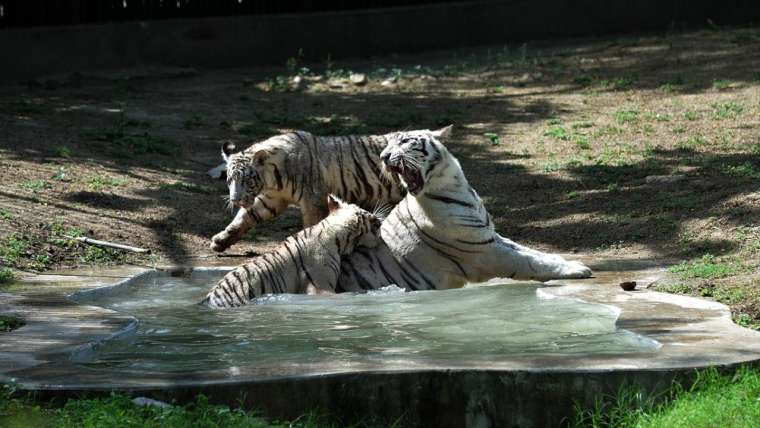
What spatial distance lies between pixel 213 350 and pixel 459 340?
46.6 inches

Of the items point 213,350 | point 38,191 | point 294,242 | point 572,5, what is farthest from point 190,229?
point 572,5

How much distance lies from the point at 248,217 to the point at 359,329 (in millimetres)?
2966

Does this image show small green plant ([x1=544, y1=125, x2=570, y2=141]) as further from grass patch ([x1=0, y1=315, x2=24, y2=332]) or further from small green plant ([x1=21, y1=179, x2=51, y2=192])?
grass patch ([x1=0, y1=315, x2=24, y2=332])

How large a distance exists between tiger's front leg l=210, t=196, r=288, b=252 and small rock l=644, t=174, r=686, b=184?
3.22 meters

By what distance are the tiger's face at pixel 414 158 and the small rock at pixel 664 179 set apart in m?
3.17

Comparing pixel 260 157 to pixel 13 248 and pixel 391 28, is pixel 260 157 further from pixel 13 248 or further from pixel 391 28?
pixel 391 28

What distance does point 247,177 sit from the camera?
8805mm

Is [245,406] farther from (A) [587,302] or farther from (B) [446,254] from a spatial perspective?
(B) [446,254]

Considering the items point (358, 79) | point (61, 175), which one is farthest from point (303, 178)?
point (358, 79)

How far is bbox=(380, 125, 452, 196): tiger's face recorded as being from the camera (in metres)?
7.52

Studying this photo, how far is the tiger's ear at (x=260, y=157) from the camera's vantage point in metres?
8.80

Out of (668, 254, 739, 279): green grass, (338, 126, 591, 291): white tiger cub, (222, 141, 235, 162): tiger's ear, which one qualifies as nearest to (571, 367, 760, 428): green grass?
(668, 254, 739, 279): green grass

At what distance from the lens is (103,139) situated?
40.3 feet

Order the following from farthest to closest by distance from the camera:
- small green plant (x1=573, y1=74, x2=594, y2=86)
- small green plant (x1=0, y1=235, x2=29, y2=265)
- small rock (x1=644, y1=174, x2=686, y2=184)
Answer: small green plant (x1=573, y1=74, x2=594, y2=86), small rock (x1=644, y1=174, x2=686, y2=184), small green plant (x1=0, y1=235, x2=29, y2=265)
